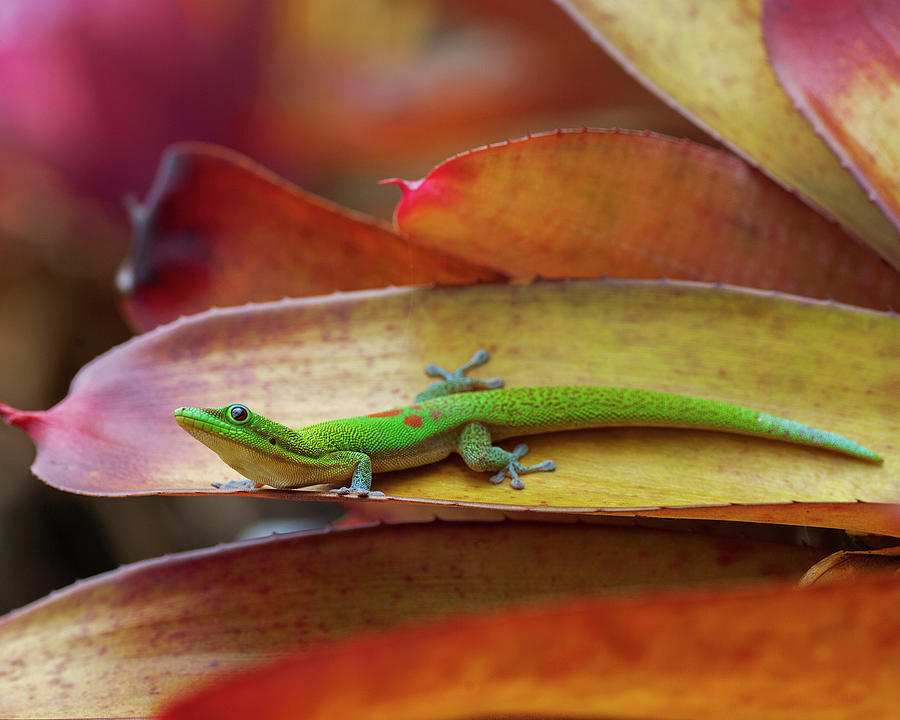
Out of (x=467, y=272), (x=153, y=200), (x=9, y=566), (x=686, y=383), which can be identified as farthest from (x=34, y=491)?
(x=686, y=383)

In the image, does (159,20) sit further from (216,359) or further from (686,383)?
(686,383)

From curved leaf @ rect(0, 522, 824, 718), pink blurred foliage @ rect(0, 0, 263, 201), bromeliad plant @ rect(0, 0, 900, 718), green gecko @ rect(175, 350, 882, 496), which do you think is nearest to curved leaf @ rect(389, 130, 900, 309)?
bromeliad plant @ rect(0, 0, 900, 718)

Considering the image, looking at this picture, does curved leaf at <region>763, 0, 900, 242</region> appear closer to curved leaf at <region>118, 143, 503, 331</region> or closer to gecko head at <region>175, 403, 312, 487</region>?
curved leaf at <region>118, 143, 503, 331</region>

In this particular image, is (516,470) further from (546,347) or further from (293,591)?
(293,591)

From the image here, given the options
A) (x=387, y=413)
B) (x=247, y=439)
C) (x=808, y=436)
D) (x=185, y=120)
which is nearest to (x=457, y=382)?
(x=387, y=413)

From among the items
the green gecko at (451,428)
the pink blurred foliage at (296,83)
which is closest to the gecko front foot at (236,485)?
the green gecko at (451,428)
